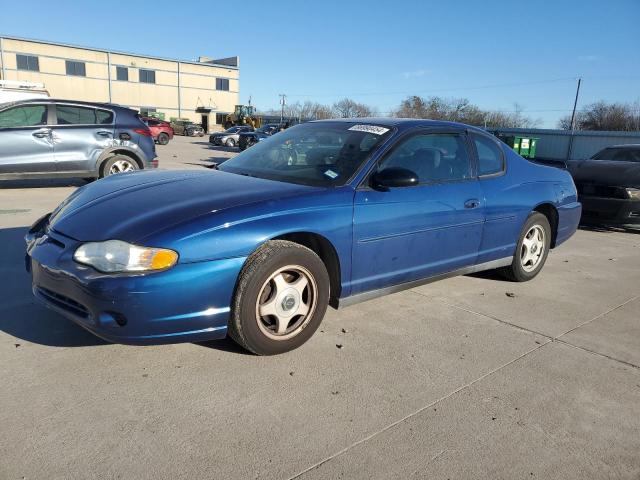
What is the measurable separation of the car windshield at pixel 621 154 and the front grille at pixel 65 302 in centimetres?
960

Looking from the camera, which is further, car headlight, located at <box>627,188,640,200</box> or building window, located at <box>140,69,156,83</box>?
building window, located at <box>140,69,156,83</box>

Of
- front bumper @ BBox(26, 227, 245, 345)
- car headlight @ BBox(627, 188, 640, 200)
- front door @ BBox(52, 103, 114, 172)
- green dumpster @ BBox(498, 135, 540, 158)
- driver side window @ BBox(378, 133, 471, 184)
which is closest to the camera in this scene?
front bumper @ BBox(26, 227, 245, 345)

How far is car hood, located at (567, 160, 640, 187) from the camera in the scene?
300 inches

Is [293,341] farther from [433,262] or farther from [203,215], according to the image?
[433,262]

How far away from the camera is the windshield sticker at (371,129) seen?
3711mm

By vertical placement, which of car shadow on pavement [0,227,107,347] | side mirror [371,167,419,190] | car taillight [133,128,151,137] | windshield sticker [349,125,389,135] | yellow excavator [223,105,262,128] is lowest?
car shadow on pavement [0,227,107,347]

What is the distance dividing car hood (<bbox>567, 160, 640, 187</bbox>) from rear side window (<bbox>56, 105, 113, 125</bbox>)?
26.6ft

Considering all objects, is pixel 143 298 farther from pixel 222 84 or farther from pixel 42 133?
pixel 222 84

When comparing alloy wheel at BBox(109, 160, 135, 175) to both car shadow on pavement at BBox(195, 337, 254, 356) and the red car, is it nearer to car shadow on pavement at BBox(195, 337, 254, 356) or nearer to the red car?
car shadow on pavement at BBox(195, 337, 254, 356)

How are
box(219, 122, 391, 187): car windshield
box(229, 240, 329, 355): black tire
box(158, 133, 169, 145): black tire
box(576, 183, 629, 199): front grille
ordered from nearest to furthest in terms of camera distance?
box(229, 240, 329, 355): black tire
box(219, 122, 391, 187): car windshield
box(576, 183, 629, 199): front grille
box(158, 133, 169, 145): black tire

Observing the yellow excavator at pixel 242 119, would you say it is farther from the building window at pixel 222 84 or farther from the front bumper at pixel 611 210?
the front bumper at pixel 611 210

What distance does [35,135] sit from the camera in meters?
8.16

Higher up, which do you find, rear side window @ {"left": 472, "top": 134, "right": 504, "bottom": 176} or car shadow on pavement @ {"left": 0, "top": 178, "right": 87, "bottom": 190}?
rear side window @ {"left": 472, "top": 134, "right": 504, "bottom": 176}

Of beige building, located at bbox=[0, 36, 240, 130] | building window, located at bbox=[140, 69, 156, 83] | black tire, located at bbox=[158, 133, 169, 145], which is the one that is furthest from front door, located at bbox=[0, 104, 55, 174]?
building window, located at bbox=[140, 69, 156, 83]
